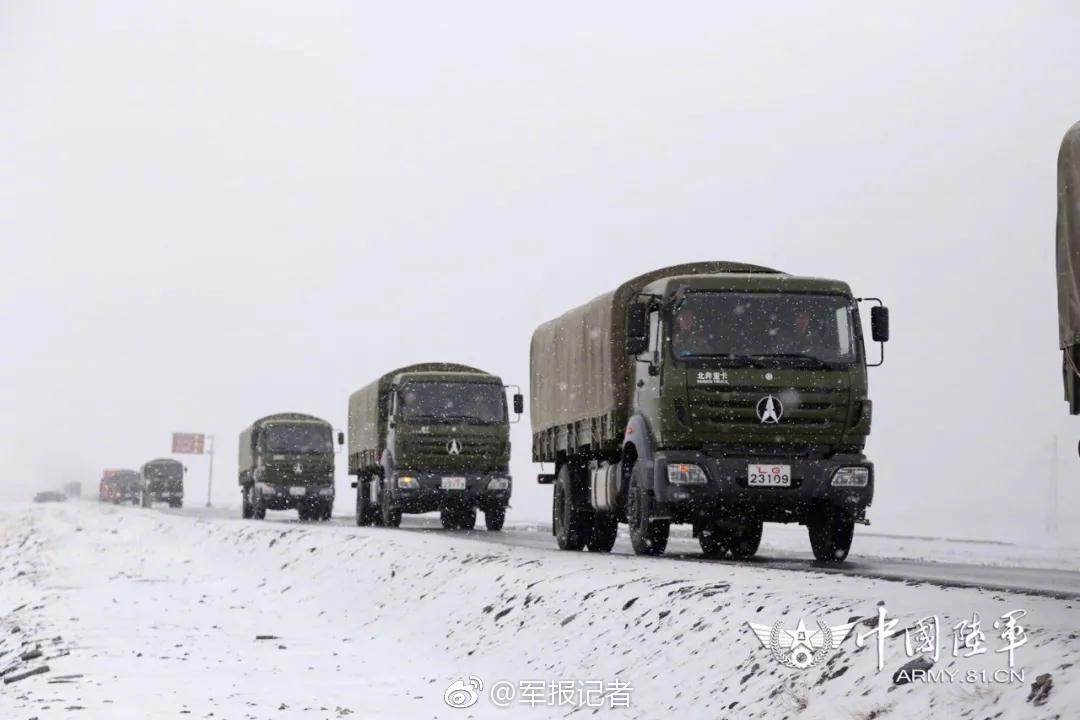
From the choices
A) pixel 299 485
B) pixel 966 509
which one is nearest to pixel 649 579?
pixel 299 485

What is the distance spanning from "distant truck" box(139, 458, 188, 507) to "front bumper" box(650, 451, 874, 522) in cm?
6914

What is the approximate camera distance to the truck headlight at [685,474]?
16281 mm

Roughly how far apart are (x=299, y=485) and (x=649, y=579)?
102ft

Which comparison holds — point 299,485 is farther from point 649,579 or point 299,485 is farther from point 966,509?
point 966,509

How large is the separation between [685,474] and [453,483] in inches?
592

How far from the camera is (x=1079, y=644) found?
7848mm

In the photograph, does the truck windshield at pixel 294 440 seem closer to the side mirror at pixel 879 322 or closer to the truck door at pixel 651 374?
the truck door at pixel 651 374

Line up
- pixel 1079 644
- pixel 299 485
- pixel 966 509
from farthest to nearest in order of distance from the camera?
pixel 966 509, pixel 299 485, pixel 1079 644

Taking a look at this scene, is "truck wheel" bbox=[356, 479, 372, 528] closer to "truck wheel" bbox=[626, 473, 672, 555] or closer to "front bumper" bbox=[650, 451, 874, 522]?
"truck wheel" bbox=[626, 473, 672, 555]

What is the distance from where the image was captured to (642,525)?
17391mm

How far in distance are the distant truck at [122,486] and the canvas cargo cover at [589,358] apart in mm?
77660

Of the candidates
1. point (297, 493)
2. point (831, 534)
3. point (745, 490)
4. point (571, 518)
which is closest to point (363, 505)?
point (297, 493)

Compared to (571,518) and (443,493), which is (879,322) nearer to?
(571,518)

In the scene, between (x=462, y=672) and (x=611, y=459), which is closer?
(x=462, y=672)
